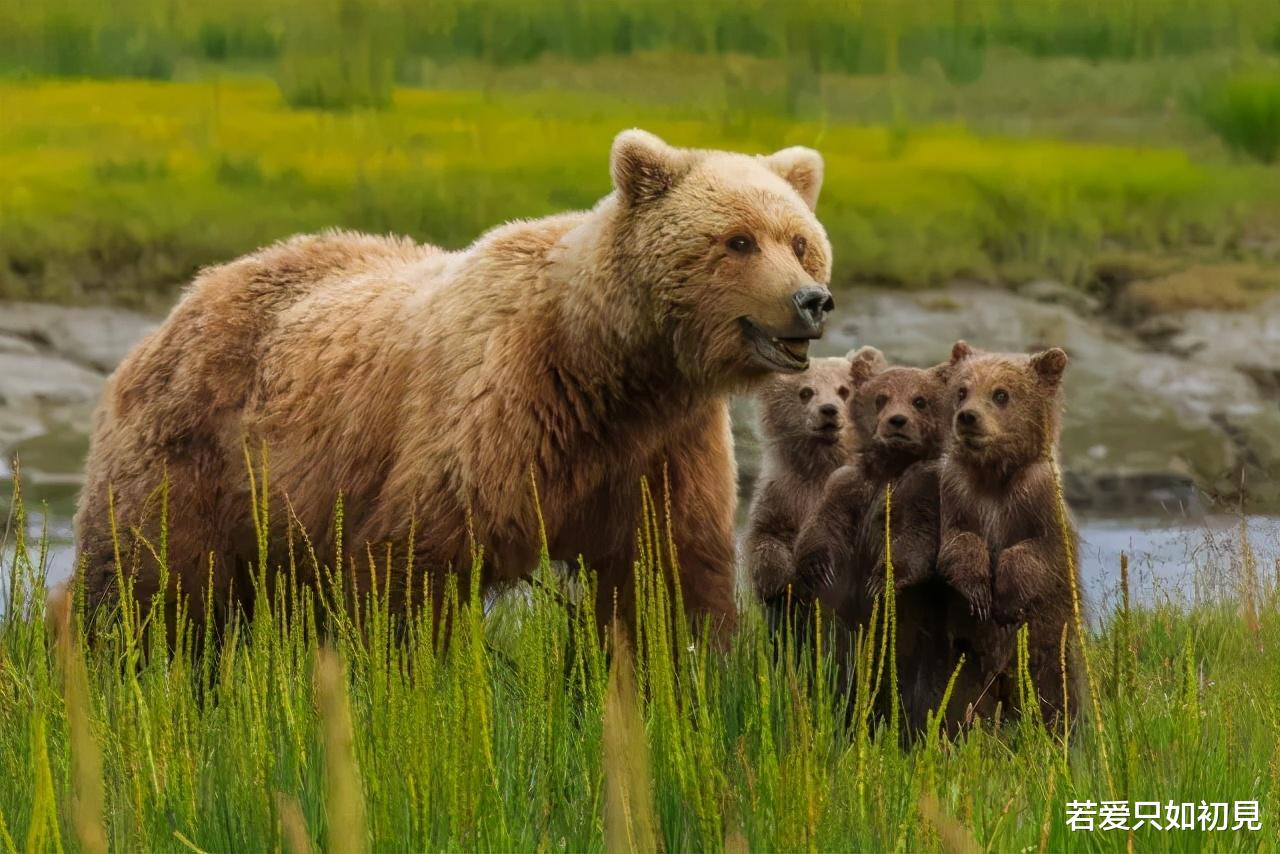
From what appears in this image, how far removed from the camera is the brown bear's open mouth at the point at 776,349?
486cm

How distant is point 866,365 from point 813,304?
3.20 ft

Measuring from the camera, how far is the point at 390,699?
3463 mm

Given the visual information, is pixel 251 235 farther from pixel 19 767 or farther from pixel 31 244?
pixel 19 767

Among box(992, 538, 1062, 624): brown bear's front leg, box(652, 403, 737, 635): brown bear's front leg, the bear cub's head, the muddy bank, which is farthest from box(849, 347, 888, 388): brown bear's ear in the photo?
the muddy bank

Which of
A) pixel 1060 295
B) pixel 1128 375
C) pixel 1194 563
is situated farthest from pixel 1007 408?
pixel 1060 295

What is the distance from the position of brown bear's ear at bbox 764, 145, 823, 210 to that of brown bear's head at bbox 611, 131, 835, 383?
146 millimetres

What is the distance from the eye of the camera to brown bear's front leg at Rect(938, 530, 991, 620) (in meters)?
5.11

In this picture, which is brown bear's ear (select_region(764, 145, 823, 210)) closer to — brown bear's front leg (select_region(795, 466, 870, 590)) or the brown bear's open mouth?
the brown bear's open mouth

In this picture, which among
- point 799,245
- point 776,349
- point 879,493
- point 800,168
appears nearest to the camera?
point 776,349

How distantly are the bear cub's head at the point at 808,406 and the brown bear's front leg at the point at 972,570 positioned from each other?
882 mm

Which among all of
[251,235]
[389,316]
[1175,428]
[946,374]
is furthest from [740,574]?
[251,235]

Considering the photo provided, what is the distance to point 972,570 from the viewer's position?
201 inches

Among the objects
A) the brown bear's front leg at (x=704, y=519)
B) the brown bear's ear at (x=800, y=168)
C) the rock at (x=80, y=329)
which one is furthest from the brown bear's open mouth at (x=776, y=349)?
the rock at (x=80, y=329)

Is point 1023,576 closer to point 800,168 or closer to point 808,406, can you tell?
point 808,406
